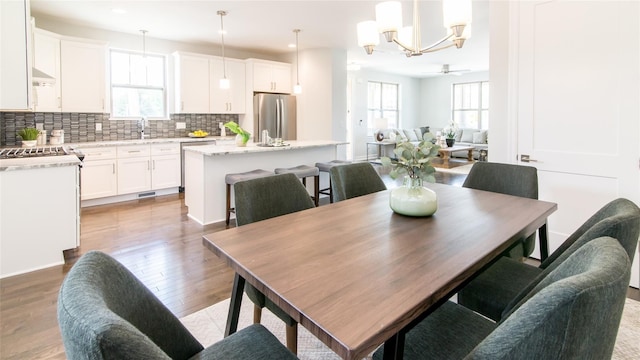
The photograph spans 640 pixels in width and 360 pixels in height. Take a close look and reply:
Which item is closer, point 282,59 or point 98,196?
point 98,196

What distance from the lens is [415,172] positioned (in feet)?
6.05

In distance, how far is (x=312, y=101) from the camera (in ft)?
23.2

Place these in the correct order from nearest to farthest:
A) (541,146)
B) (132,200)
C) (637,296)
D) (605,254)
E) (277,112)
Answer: (605,254)
(637,296)
(541,146)
(132,200)
(277,112)

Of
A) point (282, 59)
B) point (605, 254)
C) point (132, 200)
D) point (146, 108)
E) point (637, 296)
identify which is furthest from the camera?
point (282, 59)

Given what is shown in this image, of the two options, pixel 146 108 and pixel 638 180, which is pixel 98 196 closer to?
pixel 146 108

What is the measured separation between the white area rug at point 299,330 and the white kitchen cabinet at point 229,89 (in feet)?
15.7

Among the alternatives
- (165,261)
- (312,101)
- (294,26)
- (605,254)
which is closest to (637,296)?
(605,254)

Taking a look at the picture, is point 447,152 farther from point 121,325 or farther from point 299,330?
point 121,325

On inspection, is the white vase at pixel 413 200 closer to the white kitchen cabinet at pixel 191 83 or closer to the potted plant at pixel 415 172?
the potted plant at pixel 415 172

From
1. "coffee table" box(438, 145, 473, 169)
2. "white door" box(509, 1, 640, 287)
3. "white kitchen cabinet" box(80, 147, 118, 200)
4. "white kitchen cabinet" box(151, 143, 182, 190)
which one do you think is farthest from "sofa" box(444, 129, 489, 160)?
"white kitchen cabinet" box(80, 147, 118, 200)

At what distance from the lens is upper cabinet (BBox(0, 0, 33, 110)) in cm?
267

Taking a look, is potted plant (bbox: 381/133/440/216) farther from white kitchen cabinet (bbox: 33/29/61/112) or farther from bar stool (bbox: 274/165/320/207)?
white kitchen cabinet (bbox: 33/29/61/112)

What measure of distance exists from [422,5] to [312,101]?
311cm

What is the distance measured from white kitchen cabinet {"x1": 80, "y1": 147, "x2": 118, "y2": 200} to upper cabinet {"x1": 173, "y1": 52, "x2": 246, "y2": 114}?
1.45m
